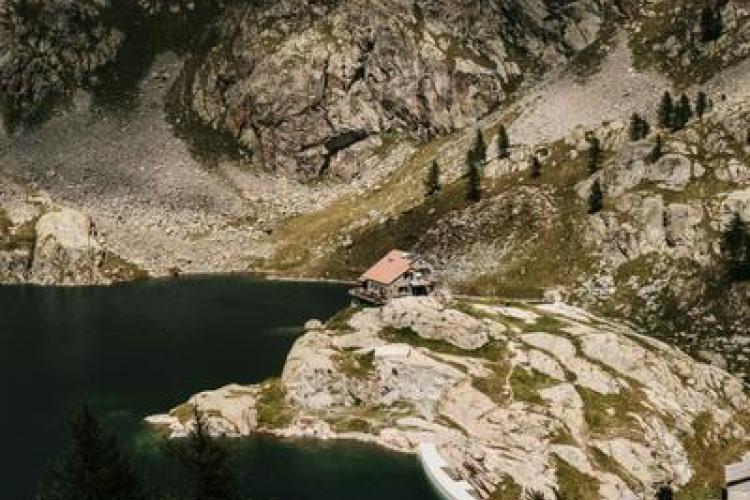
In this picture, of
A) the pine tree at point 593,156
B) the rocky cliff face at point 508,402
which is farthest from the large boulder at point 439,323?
the pine tree at point 593,156

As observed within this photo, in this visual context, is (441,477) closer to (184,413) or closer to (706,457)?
(184,413)

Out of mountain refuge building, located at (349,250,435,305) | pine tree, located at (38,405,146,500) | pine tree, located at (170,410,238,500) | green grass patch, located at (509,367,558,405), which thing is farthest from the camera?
mountain refuge building, located at (349,250,435,305)

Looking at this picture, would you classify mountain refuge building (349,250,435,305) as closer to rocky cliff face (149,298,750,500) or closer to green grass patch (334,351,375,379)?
rocky cliff face (149,298,750,500)

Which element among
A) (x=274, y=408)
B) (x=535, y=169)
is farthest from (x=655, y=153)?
(x=274, y=408)

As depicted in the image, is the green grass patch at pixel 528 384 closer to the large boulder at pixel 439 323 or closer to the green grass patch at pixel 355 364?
the large boulder at pixel 439 323

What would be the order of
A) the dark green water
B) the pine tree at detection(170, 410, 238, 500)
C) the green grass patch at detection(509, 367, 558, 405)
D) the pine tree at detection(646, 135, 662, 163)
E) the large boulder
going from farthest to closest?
the pine tree at detection(646, 135, 662, 163)
the large boulder
the green grass patch at detection(509, 367, 558, 405)
the dark green water
the pine tree at detection(170, 410, 238, 500)

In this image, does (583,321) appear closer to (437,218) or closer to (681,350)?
(681,350)

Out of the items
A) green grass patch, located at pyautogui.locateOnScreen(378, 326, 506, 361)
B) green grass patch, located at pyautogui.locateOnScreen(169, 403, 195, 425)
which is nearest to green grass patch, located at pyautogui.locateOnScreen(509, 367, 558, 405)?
green grass patch, located at pyautogui.locateOnScreen(378, 326, 506, 361)
